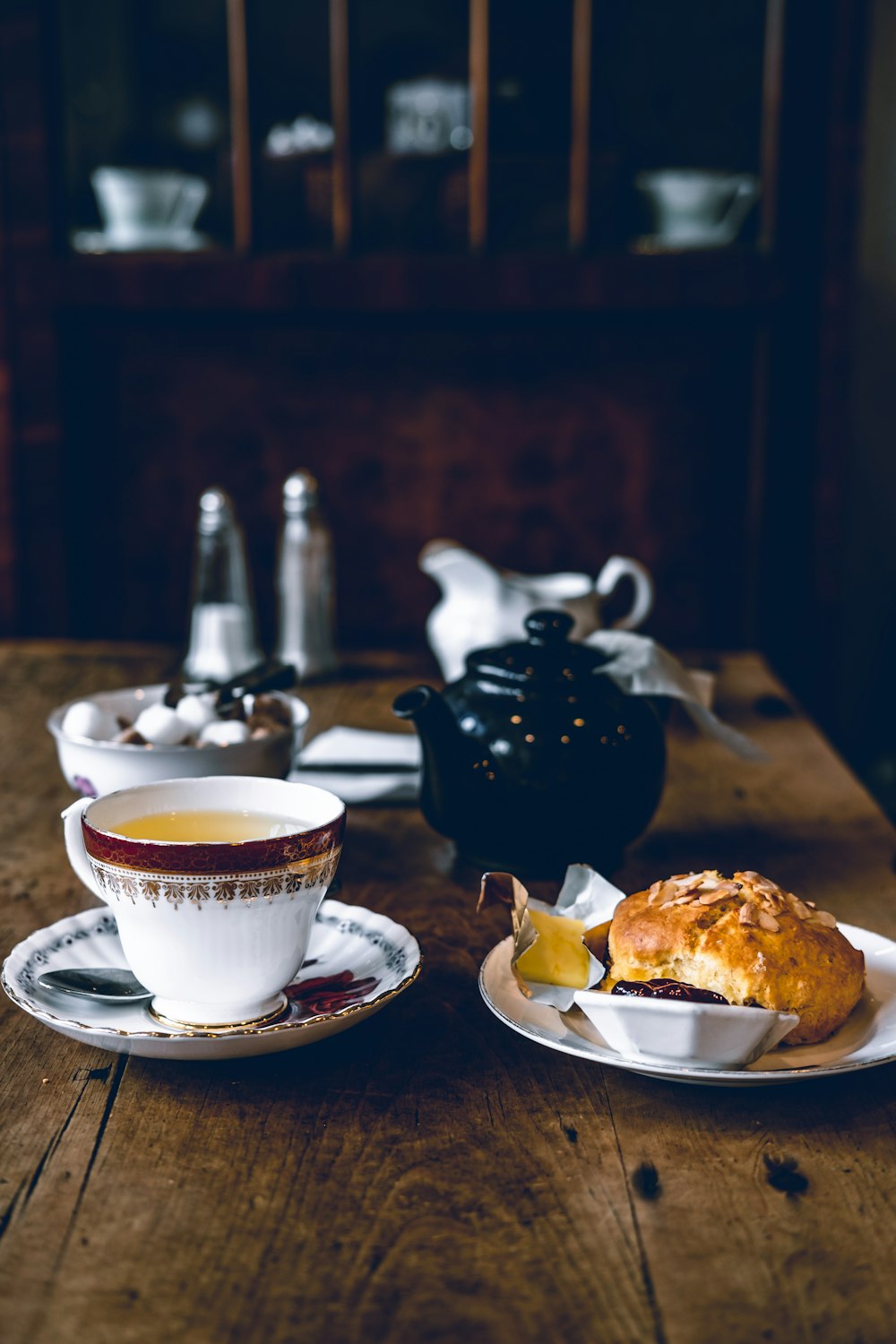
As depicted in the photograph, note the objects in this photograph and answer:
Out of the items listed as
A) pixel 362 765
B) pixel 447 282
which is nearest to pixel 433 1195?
pixel 362 765

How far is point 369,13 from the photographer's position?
271cm

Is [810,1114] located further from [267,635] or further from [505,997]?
[267,635]

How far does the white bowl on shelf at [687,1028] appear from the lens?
0.57 meters

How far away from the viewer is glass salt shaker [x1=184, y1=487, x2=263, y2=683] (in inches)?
61.0

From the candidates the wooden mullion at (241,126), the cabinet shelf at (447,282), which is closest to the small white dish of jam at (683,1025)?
the cabinet shelf at (447,282)

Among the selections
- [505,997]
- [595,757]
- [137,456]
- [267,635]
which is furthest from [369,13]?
[505,997]

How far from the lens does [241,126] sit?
230cm

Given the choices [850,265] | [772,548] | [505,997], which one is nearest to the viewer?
[505,997]

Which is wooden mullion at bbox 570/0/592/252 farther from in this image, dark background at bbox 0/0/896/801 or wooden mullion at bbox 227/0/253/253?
wooden mullion at bbox 227/0/253/253

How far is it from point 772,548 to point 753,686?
1.01 m

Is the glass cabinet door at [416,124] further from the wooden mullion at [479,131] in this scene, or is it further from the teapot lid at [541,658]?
the teapot lid at [541,658]

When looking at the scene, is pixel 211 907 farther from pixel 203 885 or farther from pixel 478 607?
pixel 478 607

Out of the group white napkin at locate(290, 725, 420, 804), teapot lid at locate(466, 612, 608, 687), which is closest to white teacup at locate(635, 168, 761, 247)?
white napkin at locate(290, 725, 420, 804)

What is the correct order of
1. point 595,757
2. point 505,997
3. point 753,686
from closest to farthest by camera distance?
point 505,997 → point 595,757 → point 753,686
